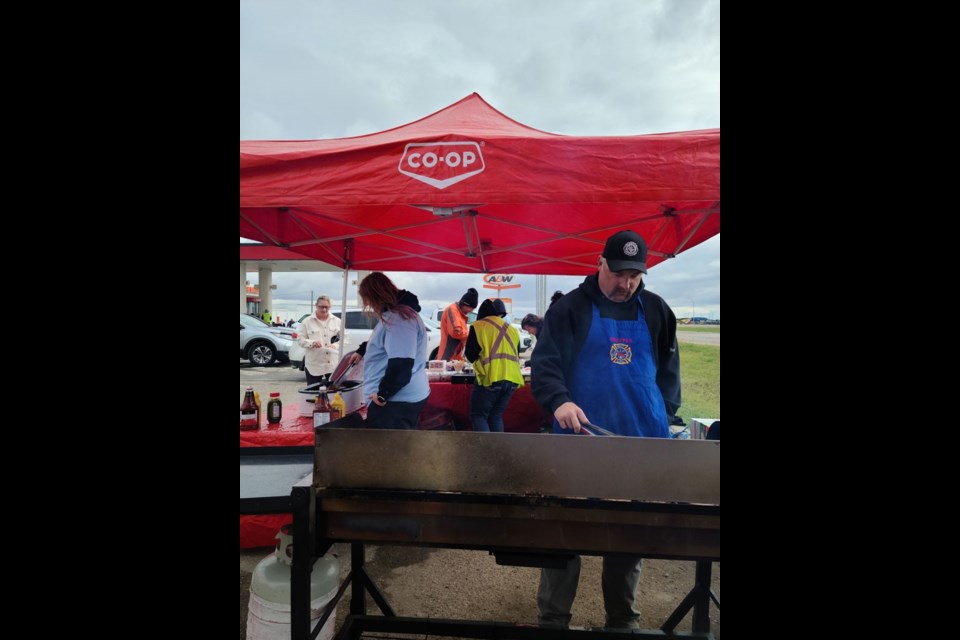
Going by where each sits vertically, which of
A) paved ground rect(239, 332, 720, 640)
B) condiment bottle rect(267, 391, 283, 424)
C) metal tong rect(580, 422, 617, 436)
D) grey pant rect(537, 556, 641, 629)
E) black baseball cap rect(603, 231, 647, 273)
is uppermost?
black baseball cap rect(603, 231, 647, 273)

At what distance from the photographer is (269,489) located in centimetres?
161

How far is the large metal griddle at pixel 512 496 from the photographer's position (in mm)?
1277

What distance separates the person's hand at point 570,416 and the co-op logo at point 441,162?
1.07m

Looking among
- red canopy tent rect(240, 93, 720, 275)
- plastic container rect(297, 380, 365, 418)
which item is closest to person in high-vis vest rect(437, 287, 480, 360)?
plastic container rect(297, 380, 365, 418)

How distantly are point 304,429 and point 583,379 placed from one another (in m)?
1.97

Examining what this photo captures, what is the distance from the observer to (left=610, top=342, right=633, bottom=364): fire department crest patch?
1.92m

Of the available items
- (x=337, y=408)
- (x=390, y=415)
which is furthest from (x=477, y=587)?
(x=337, y=408)

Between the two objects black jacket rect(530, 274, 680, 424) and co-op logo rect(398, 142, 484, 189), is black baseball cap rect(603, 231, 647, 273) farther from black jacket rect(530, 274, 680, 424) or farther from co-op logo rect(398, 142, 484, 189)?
co-op logo rect(398, 142, 484, 189)

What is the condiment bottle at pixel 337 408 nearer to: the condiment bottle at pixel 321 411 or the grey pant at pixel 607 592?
the condiment bottle at pixel 321 411

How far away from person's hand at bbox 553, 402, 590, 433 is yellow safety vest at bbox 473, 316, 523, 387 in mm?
2124

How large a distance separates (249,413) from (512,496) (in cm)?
235

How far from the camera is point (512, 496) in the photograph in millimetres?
1311
